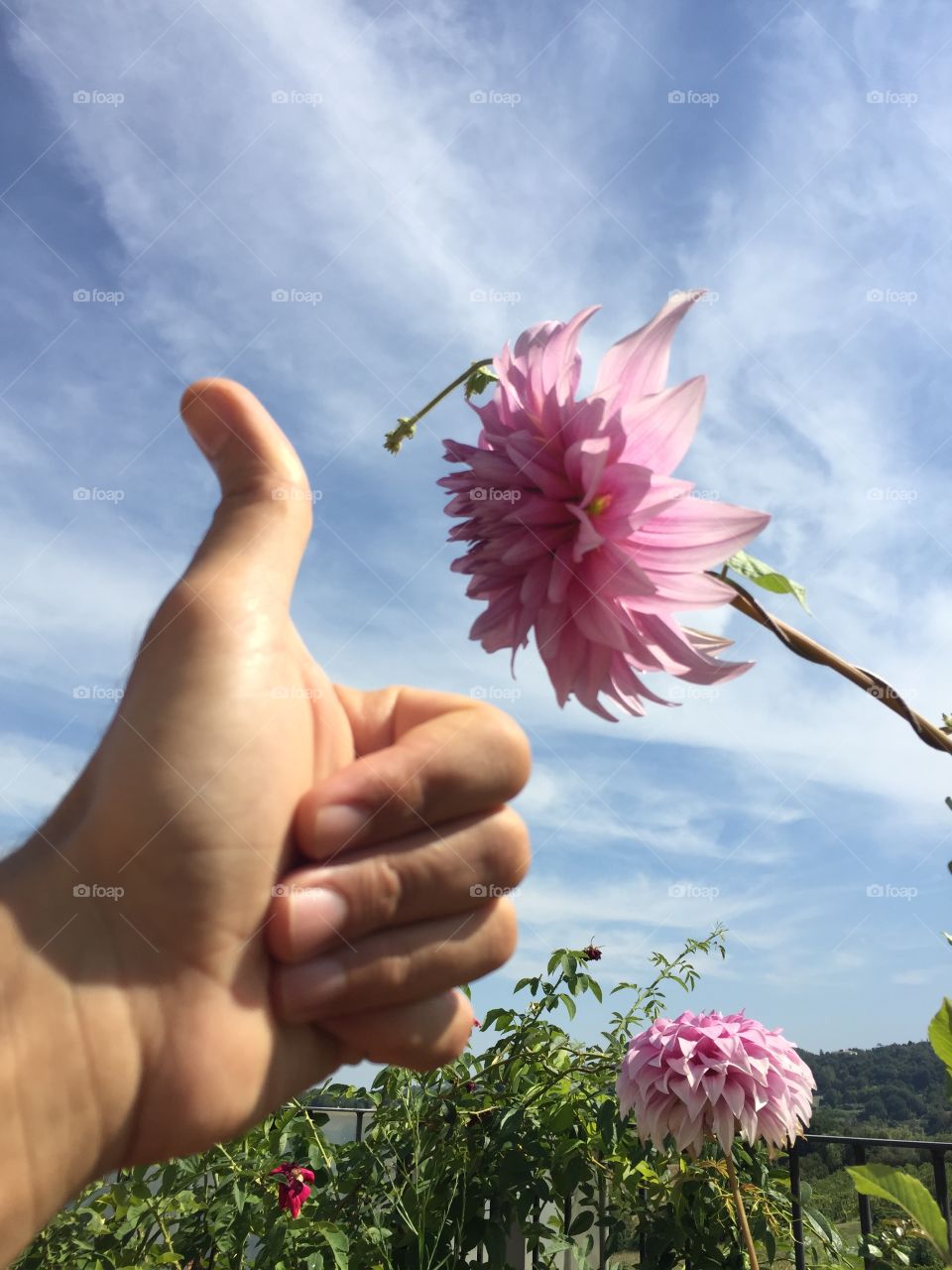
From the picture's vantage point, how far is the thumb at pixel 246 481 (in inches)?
43.1

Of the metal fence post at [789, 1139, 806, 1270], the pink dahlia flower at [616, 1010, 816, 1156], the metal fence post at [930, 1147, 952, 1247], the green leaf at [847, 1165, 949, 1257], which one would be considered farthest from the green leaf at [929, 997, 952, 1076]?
the metal fence post at [930, 1147, 952, 1247]

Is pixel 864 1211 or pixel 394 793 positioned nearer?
pixel 394 793

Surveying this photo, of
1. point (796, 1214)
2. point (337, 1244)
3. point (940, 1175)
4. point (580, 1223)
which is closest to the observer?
point (337, 1244)

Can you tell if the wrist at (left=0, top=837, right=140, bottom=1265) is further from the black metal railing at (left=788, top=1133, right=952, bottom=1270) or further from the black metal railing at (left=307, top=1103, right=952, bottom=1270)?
the black metal railing at (left=788, top=1133, right=952, bottom=1270)

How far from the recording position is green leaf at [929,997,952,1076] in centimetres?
83

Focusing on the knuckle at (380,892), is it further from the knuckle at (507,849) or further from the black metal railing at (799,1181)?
the black metal railing at (799,1181)

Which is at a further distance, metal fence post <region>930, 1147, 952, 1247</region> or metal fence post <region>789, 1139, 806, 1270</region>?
metal fence post <region>930, 1147, 952, 1247</region>

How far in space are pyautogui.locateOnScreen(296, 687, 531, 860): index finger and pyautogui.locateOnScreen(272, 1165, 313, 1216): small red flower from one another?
71.3 inches

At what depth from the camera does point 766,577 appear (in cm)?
73

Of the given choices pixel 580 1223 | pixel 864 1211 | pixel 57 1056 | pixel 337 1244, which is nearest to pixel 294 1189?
pixel 337 1244

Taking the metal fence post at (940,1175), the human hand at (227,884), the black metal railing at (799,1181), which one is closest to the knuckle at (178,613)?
the human hand at (227,884)

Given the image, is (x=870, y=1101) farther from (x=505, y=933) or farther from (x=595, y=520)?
(x=595, y=520)

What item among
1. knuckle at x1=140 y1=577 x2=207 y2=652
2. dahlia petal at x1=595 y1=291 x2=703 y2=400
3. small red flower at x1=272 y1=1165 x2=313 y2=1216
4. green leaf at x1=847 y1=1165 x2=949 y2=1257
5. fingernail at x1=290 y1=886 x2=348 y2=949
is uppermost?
dahlia petal at x1=595 y1=291 x2=703 y2=400

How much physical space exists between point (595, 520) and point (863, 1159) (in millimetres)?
3589
